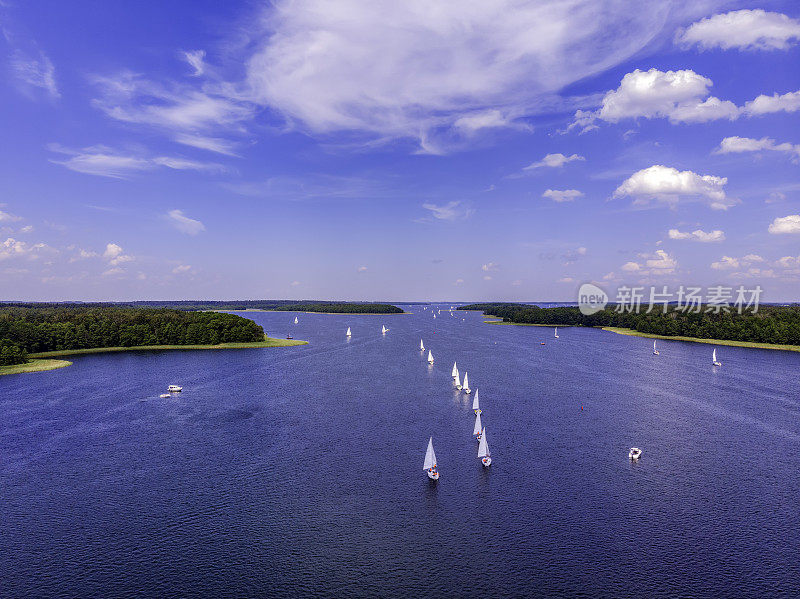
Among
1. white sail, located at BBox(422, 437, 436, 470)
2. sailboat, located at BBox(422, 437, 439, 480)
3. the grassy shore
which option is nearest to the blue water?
sailboat, located at BBox(422, 437, 439, 480)

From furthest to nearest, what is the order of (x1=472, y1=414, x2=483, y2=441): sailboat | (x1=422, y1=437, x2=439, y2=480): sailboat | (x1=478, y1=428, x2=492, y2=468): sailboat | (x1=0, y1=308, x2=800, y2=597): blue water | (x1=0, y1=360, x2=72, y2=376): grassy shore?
(x1=0, y1=360, x2=72, y2=376): grassy shore
(x1=472, y1=414, x2=483, y2=441): sailboat
(x1=478, y1=428, x2=492, y2=468): sailboat
(x1=422, y1=437, x2=439, y2=480): sailboat
(x1=0, y1=308, x2=800, y2=597): blue water

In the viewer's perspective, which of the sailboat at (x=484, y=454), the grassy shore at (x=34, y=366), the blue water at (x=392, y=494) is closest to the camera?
the blue water at (x=392, y=494)

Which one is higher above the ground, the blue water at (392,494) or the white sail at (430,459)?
the white sail at (430,459)

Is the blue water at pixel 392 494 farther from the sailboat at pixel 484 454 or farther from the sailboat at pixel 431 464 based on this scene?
the sailboat at pixel 484 454

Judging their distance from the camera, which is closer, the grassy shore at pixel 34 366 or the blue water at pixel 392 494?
the blue water at pixel 392 494

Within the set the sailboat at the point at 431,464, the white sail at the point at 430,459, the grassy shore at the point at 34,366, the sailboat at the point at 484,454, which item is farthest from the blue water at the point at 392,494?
the grassy shore at the point at 34,366

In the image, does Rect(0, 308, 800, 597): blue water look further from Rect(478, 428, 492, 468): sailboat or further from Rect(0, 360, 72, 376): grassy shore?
Rect(0, 360, 72, 376): grassy shore
